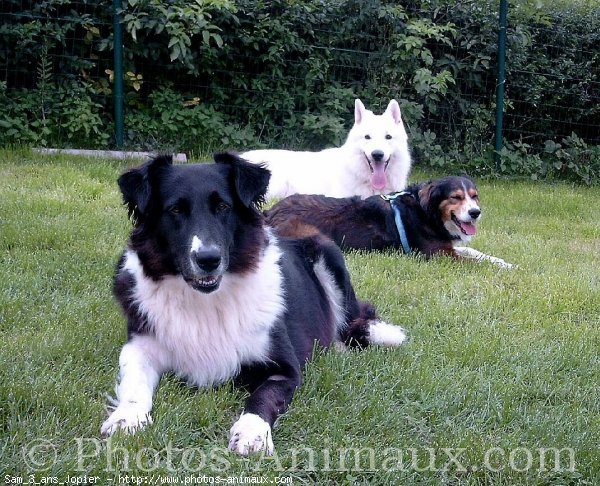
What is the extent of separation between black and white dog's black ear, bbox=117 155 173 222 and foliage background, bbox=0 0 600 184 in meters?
6.26

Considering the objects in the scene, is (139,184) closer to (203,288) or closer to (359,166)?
(203,288)

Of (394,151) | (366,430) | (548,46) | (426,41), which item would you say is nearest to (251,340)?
(366,430)

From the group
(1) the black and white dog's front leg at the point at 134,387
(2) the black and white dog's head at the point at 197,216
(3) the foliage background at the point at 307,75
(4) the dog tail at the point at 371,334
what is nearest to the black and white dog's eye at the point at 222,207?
(2) the black and white dog's head at the point at 197,216

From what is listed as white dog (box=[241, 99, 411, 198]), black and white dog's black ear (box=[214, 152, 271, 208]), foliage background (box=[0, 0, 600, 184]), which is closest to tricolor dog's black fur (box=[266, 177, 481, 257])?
white dog (box=[241, 99, 411, 198])

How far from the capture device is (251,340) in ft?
9.90

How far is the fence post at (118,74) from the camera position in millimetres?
9062

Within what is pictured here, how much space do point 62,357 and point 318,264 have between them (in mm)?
1531

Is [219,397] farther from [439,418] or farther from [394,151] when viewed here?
[394,151]

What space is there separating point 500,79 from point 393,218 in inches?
213

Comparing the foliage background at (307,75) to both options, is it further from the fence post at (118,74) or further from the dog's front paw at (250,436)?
the dog's front paw at (250,436)

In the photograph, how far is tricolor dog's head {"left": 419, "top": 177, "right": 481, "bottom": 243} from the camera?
19.7 ft

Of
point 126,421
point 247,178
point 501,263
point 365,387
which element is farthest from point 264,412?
point 501,263

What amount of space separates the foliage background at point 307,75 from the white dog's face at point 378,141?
5.76 feet

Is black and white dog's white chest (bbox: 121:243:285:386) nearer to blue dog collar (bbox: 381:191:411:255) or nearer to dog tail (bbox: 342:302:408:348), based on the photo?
dog tail (bbox: 342:302:408:348)
